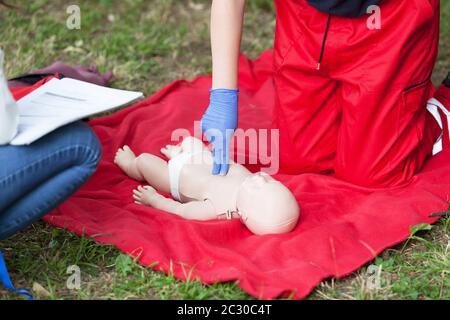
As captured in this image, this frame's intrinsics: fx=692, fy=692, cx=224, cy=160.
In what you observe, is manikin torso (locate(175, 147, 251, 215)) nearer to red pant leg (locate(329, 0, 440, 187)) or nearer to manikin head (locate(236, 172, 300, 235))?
manikin head (locate(236, 172, 300, 235))

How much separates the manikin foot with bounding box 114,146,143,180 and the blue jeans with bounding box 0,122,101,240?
593 mm

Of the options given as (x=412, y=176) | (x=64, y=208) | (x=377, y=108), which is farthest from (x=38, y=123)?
(x=412, y=176)

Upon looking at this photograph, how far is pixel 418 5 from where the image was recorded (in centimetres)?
229

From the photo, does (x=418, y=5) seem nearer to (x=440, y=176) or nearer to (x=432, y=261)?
(x=440, y=176)

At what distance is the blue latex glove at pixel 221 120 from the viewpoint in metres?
2.34

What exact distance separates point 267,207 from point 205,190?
1.03 ft

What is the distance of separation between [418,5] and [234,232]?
0.97m

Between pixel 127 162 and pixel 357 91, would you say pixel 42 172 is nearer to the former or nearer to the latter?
pixel 127 162

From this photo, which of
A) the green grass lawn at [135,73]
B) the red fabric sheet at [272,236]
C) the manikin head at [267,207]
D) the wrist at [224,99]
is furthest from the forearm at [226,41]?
the green grass lawn at [135,73]

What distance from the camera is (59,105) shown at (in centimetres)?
200

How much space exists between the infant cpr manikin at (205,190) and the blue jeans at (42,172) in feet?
1.59

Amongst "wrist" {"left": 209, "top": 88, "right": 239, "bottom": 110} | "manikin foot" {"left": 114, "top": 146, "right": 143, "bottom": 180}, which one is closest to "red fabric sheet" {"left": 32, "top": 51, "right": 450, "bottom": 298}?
"manikin foot" {"left": 114, "top": 146, "right": 143, "bottom": 180}

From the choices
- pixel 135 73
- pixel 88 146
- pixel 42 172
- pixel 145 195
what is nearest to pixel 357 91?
pixel 145 195

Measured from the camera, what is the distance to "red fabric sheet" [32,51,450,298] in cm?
204
